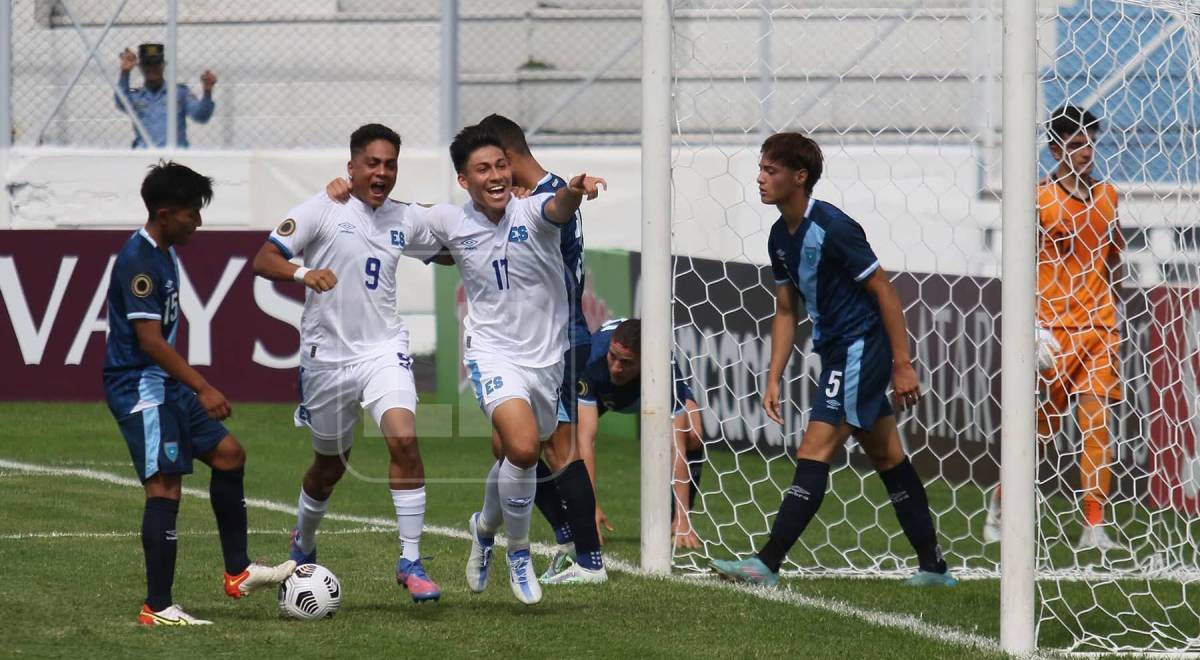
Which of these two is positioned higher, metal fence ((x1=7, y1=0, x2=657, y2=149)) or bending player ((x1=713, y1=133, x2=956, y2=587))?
metal fence ((x1=7, y1=0, x2=657, y2=149))

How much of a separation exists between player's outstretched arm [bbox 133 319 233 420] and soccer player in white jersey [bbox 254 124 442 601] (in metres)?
0.66

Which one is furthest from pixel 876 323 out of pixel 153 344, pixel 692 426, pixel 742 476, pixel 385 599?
pixel 742 476

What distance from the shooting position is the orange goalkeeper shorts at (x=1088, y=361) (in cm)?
858

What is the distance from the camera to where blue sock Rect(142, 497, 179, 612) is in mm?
5945

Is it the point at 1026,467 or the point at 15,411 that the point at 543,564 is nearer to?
the point at 1026,467

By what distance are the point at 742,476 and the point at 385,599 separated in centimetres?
436

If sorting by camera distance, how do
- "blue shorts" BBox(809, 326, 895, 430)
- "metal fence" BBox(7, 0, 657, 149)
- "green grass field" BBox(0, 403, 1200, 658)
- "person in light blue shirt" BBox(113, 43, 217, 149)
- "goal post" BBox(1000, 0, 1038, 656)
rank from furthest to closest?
"metal fence" BBox(7, 0, 657, 149), "person in light blue shirt" BBox(113, 43, 217, 149), "blue shorts" BBox(809, 326, 895, 430), "green grass field" BBox(0, 403, 1200, 658), "goal post" BBox(1000, 0, 1038, 656)

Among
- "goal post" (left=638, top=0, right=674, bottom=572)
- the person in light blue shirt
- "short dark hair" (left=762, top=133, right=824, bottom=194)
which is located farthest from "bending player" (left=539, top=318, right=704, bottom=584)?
the person in light blue shirt

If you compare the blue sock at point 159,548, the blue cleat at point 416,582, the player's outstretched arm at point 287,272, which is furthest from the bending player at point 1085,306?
the blue sock at point 159,548

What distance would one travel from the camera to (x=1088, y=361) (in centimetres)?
859

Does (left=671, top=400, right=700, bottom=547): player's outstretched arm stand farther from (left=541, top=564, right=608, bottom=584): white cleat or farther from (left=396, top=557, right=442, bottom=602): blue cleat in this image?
(left=396, top=557, right=442, bottom=602): blue cleat

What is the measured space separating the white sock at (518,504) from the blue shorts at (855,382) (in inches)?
48.3

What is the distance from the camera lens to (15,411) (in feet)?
43.0

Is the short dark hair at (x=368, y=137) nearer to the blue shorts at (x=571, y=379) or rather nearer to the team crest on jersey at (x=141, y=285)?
the team crest on jersey at (x=141, y=285)
